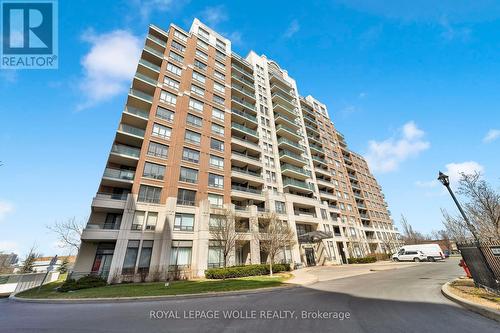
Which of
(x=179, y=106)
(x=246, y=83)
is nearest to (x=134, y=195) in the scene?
(x=179, y=106)

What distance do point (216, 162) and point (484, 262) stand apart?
28.6m

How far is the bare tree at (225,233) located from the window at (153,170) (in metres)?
9.52

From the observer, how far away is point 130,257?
23203 mm

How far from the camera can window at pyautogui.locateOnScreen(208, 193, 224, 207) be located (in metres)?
29.6

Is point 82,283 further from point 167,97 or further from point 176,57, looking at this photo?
point 176,57

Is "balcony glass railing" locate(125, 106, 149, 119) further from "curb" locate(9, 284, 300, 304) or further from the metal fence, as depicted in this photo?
the metal fence

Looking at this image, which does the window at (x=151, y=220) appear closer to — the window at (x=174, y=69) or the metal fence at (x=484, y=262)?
the window at (x=174, y=69)

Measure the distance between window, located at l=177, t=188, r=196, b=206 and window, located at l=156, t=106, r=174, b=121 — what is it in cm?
1114

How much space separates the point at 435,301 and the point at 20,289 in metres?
30.2

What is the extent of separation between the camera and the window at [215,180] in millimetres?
31020

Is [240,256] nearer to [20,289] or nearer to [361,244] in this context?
[20,289]

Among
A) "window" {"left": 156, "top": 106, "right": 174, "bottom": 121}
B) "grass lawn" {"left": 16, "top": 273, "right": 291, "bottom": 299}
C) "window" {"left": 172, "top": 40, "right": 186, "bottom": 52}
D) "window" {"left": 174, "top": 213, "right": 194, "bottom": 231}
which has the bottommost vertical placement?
"grass lawn" {"left": 16, "top": 273, "right": 291, "bottom": 299}

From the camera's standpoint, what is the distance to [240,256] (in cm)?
2953

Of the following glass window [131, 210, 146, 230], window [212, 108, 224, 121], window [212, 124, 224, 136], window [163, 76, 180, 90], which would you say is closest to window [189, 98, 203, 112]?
window [212, 108, 224, 121]
